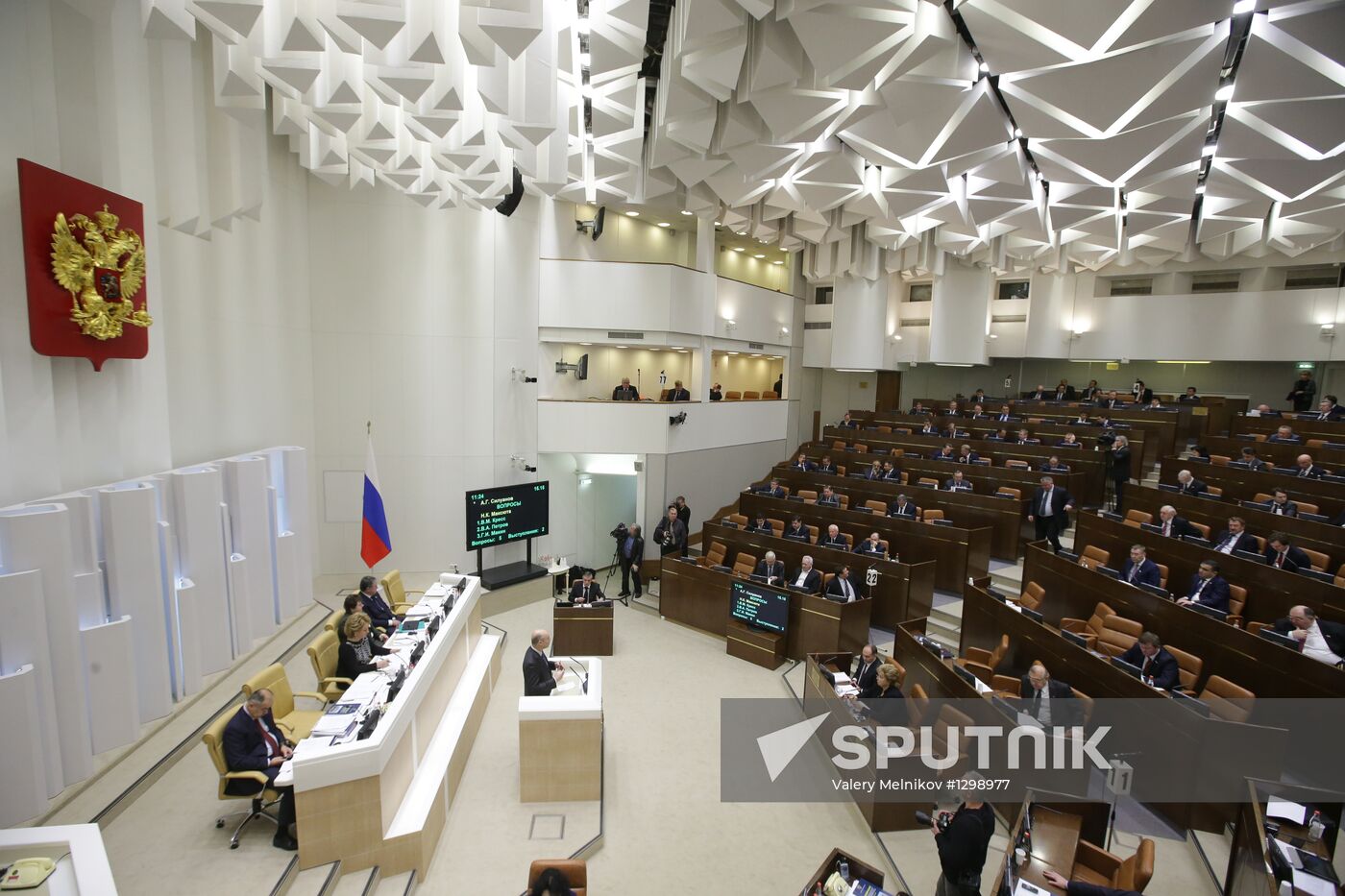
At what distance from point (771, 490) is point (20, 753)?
34.6 ft

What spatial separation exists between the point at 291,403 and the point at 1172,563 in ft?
39.4

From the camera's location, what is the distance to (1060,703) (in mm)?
5387

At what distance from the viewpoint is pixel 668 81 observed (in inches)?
248

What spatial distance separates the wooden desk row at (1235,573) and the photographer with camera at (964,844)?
469 cm

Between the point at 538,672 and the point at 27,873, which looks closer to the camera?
the point at 27,873

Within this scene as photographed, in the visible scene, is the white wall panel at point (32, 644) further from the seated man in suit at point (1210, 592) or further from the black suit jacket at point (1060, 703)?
the seated man in suit at point (1210, 592)

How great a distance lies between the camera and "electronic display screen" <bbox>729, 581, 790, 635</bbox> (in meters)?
8.18

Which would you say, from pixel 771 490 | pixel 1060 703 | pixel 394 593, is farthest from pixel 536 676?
pixel 771 490

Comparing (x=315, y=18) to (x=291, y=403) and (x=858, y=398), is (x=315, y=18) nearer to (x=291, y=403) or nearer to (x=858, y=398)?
(x=291, y=403)

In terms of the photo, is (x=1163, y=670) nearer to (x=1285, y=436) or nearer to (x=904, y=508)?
(x=904, y=508)

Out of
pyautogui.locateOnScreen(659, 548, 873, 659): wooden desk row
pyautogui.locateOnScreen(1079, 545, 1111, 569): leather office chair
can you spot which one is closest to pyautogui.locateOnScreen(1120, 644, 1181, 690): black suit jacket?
pyautogui.locateOnScreen(1079, 545, 1111, 569): leather office chair

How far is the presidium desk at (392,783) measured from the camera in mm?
4176

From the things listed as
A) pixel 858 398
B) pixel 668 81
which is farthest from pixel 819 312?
pixel 668 81

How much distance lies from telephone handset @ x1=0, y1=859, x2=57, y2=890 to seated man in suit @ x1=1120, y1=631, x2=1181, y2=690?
778cm
